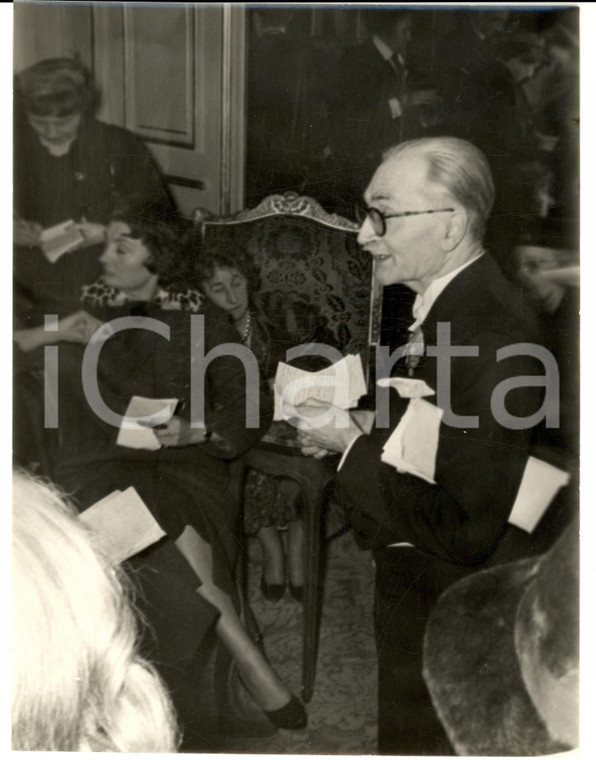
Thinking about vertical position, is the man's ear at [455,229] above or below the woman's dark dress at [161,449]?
above

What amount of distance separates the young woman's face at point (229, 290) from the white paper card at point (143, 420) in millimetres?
301

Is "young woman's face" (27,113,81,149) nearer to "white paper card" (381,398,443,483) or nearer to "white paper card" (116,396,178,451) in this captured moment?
"white paper card" (116,396,178,451)

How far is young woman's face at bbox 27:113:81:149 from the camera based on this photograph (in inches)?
100

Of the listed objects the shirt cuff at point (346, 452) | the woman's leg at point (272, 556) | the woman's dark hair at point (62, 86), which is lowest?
the woman's leg at point (272, 556)

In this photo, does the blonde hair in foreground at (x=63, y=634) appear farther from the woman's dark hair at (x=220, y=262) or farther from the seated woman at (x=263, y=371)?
the woman's dark hair at (x=220, y=262)

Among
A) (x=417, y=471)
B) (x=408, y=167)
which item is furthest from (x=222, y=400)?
(x=408, y=167)

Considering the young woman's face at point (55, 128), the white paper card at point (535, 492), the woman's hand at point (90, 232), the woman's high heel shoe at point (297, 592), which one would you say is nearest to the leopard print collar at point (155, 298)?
the woman's hand at point (90, 232)

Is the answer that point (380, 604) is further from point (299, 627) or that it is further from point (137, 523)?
point (137, 523)

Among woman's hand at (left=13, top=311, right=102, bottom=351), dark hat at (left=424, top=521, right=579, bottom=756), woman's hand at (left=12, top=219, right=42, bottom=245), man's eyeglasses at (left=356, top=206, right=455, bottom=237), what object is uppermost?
man's eyeglasses at (left=356, top=206, right=455, bottom=237)

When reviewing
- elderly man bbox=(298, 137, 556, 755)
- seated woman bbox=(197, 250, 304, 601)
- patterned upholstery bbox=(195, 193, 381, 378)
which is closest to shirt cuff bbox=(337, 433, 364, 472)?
elderly man bbox=(298, 137, 556, 755)

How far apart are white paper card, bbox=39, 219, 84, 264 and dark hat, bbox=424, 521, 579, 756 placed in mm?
1436

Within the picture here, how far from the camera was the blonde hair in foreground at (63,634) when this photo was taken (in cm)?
256

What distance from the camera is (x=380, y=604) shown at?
255 cm
